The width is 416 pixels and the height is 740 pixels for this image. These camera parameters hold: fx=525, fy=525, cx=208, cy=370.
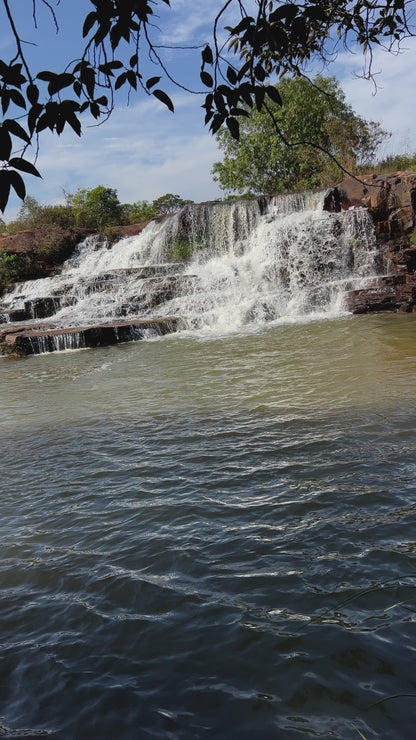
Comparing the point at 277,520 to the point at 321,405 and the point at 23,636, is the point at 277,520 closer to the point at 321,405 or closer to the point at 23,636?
the point at 23,636

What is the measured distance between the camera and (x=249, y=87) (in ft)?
7.89

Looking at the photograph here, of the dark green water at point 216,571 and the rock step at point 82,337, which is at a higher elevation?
the rock step at point 82,337

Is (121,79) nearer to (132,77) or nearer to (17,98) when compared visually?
(132,77)

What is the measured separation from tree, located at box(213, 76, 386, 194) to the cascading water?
7.15 metres

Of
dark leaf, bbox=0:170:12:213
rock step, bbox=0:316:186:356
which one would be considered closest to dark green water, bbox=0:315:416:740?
dark leaf, bbox=0:170:12:213

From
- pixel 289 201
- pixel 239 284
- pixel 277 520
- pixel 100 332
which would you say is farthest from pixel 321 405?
pixel 289 201

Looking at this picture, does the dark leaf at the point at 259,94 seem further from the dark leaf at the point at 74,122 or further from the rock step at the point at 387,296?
the rock step at the point at 387,296

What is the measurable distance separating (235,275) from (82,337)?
525cm

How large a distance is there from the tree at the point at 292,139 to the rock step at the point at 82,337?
13539mm

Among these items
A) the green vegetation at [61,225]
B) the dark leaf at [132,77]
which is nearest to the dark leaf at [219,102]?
the dark leaf at [132,77]

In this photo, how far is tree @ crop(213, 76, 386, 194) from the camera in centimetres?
2308

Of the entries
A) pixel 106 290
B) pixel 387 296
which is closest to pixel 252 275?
pixel 387 296

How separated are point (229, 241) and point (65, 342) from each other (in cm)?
768

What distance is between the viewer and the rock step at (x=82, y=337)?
516 inches
